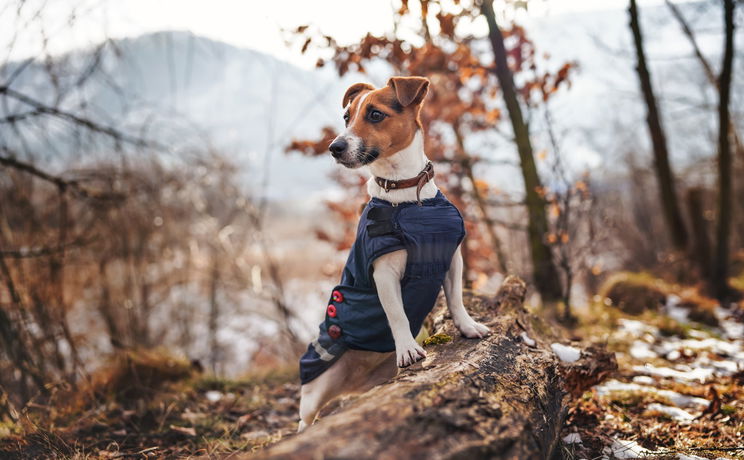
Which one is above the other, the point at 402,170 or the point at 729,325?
the point at 402,170

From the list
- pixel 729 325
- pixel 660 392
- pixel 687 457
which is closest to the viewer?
pixel 687 457

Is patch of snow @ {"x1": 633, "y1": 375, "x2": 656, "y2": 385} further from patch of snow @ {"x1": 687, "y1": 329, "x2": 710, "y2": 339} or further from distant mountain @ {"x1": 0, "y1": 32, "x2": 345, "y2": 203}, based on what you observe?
distant mountain @ {"x1": 0, "y1": 32, "x2": 345, "y2": 203}

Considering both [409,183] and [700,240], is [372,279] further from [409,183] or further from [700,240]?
[700,240]

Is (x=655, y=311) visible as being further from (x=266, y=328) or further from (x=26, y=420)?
(x=266, y=328)

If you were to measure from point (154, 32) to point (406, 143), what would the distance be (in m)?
2.24

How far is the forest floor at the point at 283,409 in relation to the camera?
3.05m

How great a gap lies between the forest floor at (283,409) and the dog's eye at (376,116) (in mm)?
2074

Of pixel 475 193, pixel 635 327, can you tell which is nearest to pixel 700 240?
pixel 635 327

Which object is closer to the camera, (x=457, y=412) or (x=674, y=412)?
(x=457, y=412)

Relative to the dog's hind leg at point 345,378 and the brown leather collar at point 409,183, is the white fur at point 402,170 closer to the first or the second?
the brown leather collar at point 409,183

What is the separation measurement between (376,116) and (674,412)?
2942mm

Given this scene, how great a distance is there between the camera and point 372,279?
2.86 metres

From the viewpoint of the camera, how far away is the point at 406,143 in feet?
9.57

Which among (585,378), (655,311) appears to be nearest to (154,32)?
(585,378)
